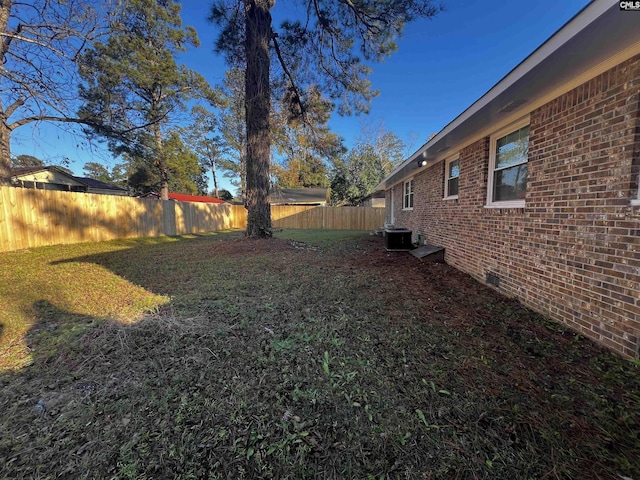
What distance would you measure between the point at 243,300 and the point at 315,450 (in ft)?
8.31

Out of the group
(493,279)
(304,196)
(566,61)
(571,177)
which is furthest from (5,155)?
(304,196)

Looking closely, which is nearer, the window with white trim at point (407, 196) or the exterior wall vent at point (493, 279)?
the exterior wall vent at point (493, 279)

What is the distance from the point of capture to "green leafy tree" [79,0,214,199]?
776 centimetres

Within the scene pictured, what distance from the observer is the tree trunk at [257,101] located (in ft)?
26.1

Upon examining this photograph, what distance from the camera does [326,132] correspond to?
444 inches

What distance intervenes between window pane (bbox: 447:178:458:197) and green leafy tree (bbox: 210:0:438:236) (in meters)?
4.47

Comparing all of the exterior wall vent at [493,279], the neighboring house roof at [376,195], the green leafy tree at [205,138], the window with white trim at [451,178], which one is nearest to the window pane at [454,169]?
the window with white trim at [451,178]

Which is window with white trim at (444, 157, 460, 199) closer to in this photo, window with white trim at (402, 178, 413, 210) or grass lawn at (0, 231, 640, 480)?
grass lawn at (0, 231, 640, 480)

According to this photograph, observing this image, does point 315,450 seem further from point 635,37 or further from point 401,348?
point 635,37

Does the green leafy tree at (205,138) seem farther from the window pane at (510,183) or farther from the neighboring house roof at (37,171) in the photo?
the window pane at (510,183)

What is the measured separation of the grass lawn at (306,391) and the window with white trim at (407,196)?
7.15 m

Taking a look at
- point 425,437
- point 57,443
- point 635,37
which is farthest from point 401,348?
point 635,37

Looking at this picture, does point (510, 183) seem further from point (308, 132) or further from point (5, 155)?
point (5, 155)

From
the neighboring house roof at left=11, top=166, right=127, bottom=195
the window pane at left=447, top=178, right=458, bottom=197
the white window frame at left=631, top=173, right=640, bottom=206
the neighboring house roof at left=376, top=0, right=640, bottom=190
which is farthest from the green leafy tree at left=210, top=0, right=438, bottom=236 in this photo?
the neighboring house roof at left=11, top=166, right=127, bottom=195
